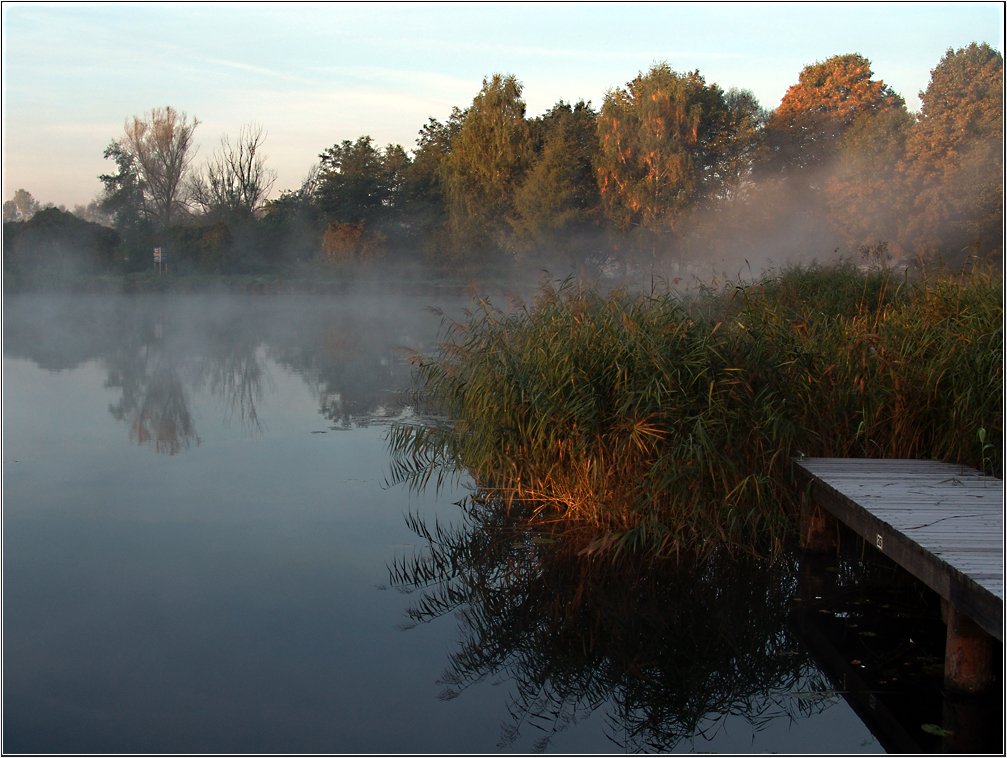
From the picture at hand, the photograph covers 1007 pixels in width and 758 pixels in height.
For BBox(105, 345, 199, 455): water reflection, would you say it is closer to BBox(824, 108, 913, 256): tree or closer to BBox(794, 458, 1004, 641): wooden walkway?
BBox(794, 458, 1004, 641): wooden walkway

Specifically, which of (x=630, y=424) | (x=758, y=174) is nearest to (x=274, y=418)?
(x=630, y=424)

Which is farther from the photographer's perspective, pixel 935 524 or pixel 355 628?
pixel 355 628

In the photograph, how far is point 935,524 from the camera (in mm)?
3344

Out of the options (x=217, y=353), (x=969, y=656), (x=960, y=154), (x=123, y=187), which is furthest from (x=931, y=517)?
(x=123, y=187)

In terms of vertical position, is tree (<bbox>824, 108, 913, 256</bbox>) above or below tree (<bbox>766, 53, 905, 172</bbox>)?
below

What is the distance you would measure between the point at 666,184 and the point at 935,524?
26398mm

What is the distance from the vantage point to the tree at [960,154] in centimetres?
2127

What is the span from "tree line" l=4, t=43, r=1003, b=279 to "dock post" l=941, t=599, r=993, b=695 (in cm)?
2067

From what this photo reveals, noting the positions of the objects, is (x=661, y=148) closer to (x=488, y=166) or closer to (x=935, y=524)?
(x=488, y=166)

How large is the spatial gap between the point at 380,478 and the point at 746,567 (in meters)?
2.76

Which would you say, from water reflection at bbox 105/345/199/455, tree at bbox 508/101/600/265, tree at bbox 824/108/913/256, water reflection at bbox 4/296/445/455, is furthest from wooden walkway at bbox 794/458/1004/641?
tree at bbox 508/101/600/265

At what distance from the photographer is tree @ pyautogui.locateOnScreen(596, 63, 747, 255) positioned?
28047mm

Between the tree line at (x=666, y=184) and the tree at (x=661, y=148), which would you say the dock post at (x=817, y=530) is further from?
the tree at (x=661, y=148)

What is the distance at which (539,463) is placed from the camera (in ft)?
15.8
